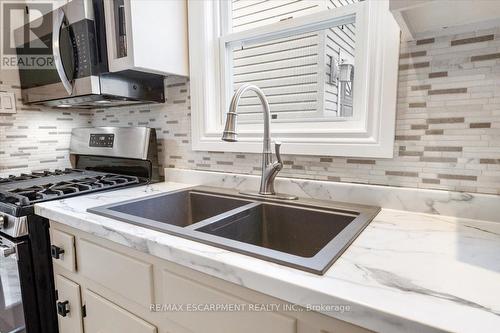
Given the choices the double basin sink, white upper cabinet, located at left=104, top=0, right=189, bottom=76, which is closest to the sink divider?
the double basin sink

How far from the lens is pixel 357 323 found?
0.46 metres

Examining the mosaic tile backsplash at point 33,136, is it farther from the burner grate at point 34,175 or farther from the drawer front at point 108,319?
the drawer front at point 108,319

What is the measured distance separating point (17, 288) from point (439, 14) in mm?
1639

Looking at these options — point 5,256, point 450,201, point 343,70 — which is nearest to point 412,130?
point 450,201

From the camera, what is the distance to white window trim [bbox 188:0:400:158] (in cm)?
95

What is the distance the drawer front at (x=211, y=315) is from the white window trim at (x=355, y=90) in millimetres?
653

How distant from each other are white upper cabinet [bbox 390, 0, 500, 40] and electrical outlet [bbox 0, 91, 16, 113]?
1.92 metres

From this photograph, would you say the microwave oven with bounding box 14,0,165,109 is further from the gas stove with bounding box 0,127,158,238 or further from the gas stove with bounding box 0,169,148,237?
the gas stove with bounding box 0,169,148,237

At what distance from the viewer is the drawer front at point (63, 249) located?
0.99 m

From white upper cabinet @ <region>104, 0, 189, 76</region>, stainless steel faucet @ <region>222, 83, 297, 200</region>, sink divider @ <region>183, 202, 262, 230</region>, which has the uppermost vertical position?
white upper cabinet @ <region>104, 0, 189, 76</region>

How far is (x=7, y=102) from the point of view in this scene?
1.61 m

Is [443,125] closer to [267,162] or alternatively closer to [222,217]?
[267,162]

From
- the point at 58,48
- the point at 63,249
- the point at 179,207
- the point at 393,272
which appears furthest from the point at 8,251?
the point at 393,272

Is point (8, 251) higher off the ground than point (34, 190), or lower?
lower
